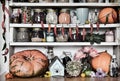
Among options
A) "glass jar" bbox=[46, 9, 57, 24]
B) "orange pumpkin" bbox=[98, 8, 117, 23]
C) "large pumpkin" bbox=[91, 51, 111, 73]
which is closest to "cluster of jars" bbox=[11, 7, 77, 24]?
"glass jar" bbox=[46, 9, 57, 24]

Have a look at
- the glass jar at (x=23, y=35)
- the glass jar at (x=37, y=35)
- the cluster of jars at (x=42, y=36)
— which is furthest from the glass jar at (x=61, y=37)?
the glass jar at (x=23, y=35)

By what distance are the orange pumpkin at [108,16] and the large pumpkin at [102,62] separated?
0.25 metres

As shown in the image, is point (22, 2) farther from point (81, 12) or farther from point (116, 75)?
point (116, 75)

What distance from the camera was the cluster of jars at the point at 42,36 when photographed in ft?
5.29

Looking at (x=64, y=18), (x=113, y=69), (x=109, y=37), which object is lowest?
(x=113, y=69)

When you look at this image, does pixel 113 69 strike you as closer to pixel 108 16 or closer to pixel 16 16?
pixel 108 16

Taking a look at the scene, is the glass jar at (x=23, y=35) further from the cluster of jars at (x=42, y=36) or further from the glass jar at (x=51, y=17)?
the glass jar at (x=51, y=17)

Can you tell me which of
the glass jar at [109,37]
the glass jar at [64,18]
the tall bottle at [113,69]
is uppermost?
the glass jar at [64,18]

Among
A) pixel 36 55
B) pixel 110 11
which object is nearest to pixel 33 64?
pixel 36 55

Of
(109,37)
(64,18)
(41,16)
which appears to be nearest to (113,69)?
(109,37)

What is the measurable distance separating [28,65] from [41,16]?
400mm

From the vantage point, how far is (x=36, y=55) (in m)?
1.48

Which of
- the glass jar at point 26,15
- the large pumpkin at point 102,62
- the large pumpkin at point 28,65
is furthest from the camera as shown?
the glass jar at point 26,15

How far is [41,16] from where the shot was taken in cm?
162
